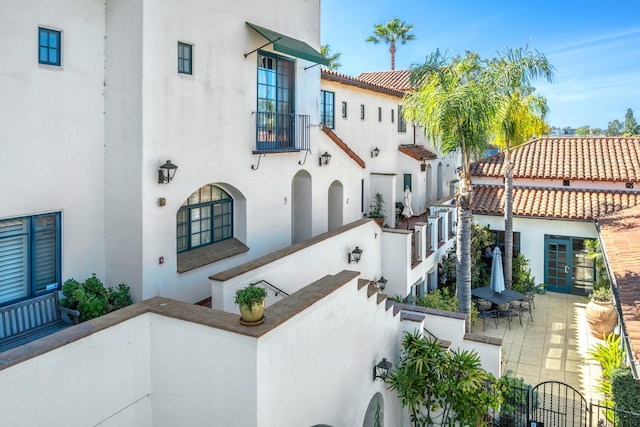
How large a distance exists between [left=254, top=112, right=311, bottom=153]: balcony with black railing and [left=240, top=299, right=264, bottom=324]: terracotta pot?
21.5 feet

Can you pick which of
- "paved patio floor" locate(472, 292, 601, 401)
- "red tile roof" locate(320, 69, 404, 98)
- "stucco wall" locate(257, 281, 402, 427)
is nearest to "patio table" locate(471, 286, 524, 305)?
"paved patio floor" locate(472, 292, 601, 401)

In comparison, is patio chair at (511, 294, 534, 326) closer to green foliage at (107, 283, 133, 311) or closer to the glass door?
the glass door

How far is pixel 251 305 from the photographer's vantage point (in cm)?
733

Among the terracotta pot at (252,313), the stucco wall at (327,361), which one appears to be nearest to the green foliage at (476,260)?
the stucco wall at (327,361)

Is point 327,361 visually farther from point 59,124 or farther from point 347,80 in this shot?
point 347,80

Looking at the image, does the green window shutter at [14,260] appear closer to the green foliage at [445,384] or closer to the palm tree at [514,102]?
the green foliage at [445,384]

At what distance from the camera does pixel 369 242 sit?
56.1ft

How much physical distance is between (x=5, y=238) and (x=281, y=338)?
557cm

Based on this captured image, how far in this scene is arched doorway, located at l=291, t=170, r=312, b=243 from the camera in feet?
53.5

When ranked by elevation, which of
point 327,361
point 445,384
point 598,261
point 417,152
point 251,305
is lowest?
point 445,384

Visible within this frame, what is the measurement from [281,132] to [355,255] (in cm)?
467

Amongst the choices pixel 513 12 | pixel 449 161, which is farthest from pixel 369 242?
pixel 513 12

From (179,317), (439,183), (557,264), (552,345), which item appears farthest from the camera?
(439,183)

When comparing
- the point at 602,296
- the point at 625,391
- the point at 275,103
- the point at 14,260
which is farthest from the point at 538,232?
the point at 14,260
